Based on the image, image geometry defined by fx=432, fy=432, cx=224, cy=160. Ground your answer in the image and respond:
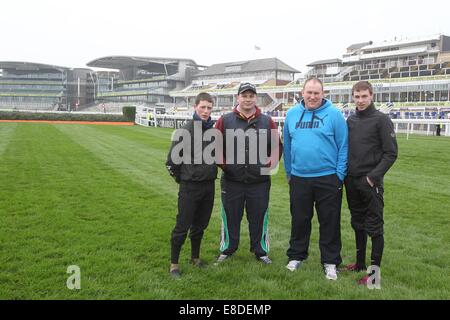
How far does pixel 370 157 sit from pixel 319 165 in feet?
1.61

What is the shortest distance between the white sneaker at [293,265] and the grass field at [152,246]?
111mm

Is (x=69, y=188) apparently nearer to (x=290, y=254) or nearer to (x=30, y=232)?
(x=30, y=232)

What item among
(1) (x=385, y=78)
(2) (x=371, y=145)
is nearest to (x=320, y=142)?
(2) (x=371, y=145)

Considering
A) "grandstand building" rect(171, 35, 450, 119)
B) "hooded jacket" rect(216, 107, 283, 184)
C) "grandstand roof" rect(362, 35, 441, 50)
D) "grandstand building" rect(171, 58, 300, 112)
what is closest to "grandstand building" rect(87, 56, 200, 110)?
"grandstand building" rect(171, 58, 300, 112)

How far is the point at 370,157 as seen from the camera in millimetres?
4176

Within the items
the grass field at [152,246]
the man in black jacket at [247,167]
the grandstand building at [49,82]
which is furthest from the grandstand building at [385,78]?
the grandstand building at [49,82]

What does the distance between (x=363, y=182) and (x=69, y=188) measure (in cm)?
611

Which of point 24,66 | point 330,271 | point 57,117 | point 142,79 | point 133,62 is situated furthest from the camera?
point 24,66

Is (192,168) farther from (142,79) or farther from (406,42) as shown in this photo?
(142,79)

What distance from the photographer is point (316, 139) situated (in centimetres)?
431

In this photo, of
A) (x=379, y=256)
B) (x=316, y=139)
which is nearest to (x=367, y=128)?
(x=316, y=139)

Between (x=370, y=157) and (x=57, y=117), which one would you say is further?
(x=57, y=117)

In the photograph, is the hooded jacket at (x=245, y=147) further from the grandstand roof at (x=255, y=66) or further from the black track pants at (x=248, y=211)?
the grandstand roof at (x=255, y=66)

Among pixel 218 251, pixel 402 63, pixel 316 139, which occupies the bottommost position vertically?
pixel 218 251
